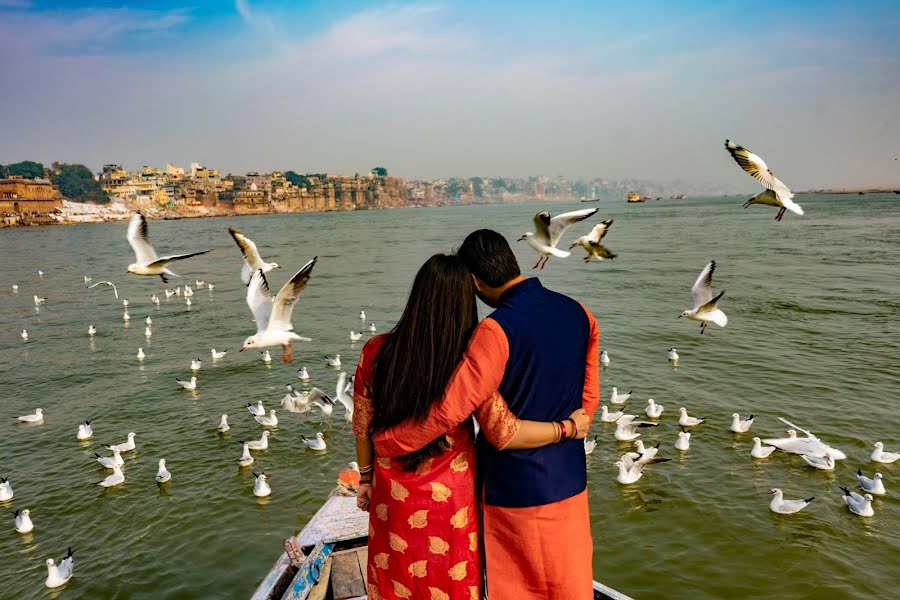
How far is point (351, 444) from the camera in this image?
10117 mm

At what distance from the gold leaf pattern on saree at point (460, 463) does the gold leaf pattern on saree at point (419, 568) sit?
1.37 feet

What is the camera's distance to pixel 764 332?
55.6 ft

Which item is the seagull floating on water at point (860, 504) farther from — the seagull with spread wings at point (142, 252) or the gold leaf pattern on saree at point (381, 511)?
the seagull with spread wings at point (142, 252)

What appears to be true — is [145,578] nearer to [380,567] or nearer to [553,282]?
[380,567]

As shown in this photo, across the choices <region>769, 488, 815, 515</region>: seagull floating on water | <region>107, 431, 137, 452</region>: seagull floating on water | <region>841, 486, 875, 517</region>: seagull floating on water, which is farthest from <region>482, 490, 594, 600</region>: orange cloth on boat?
<region>107, 431, 137, 452</region>: seagull floating on water

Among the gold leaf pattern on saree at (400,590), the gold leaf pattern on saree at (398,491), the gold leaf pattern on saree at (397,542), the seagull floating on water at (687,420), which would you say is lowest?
the seagull floating on water at (687,420)

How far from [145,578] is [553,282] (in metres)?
23.9

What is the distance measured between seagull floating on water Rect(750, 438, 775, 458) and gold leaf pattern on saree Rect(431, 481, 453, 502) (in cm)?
833

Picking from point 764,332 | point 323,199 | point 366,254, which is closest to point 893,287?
point 764,332

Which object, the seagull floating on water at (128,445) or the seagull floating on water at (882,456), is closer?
the seagull floating on water at (882,456)

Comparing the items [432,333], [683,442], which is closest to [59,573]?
[432,333]

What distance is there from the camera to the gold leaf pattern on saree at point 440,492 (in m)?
2.29

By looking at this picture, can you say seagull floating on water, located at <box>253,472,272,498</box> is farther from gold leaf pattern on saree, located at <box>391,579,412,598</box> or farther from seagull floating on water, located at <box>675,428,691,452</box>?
gold leaf pattern on saree, located at <box>391,579,412,598</box>

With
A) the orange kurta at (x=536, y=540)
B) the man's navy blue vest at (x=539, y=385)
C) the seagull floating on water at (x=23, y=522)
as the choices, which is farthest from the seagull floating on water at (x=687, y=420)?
the seagull floating on water at (x=23, y=522)
